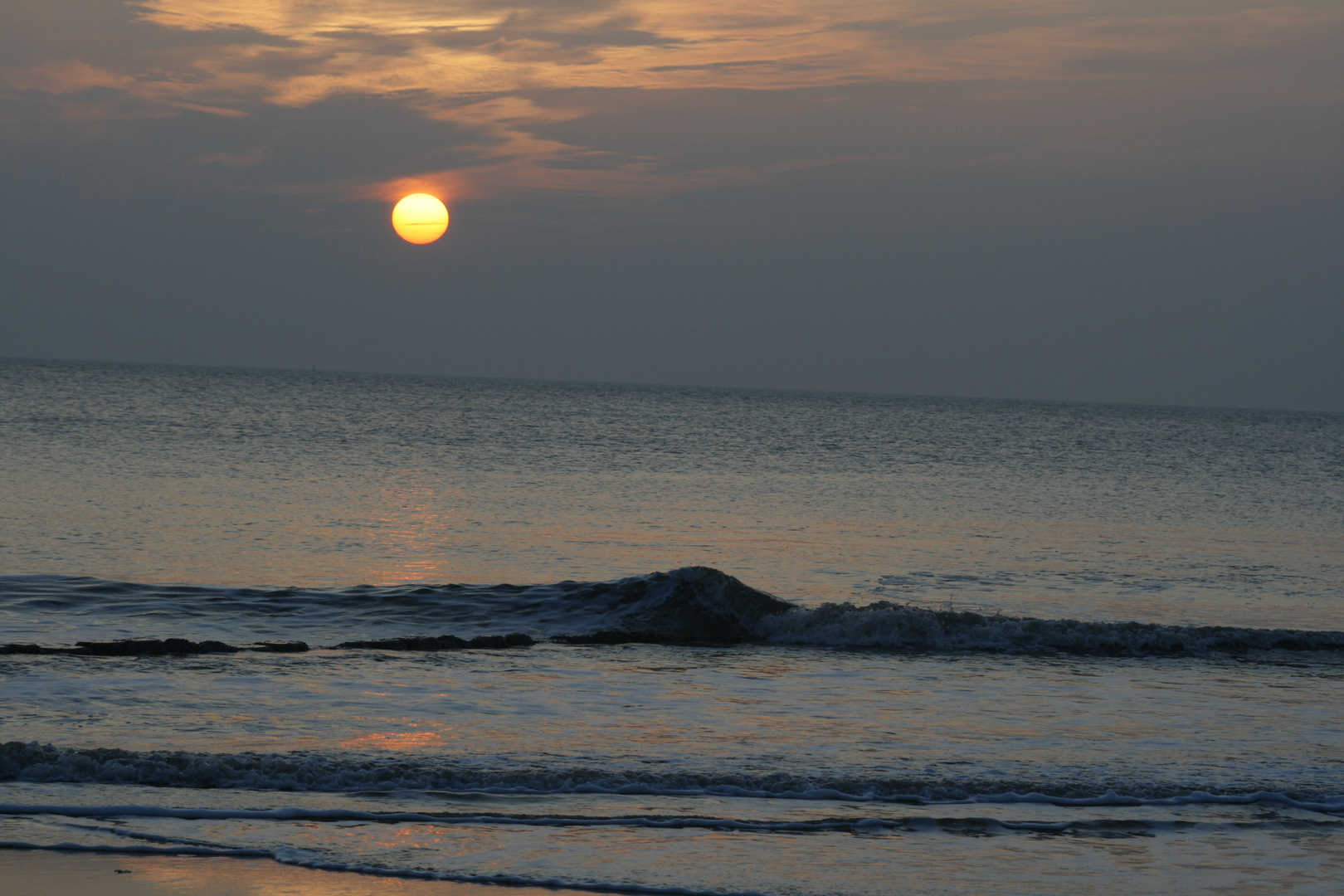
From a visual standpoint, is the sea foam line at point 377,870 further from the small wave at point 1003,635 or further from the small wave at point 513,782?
the small wave at point 1003,635

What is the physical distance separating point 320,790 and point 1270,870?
21.9ft

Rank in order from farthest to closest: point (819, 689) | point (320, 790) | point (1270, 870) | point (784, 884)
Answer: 1. point (819, 689)
2. point (320, 790)
3. point (1270, 870)
4. point (784, 884)

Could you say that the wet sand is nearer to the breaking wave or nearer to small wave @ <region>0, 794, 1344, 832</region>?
small wave @ <region>0, 794, 1344, 832</region>

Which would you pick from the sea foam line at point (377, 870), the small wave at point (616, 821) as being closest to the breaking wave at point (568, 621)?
the small wave at point (616, 821)

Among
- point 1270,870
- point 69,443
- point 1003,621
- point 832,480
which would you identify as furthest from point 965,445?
point 1270,870

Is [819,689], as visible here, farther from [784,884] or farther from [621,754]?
[784,884]

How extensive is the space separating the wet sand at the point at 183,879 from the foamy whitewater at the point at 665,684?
0.15m

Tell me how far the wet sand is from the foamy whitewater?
0.15m

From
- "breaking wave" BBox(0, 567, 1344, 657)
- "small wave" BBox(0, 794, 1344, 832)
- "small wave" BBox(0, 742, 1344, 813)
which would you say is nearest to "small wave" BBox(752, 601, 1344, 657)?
"breaking wave" BBox(0, 567, 1344, 657)

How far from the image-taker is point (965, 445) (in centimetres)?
6794

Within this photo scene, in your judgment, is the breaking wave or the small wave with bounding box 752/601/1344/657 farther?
the small wave with bounding box 752/601/1344/657

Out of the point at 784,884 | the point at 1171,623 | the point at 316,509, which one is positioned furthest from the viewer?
the point at 316,509

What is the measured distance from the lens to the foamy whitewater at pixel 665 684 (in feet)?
24.8

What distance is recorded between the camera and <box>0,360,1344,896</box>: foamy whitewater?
7562 mm
